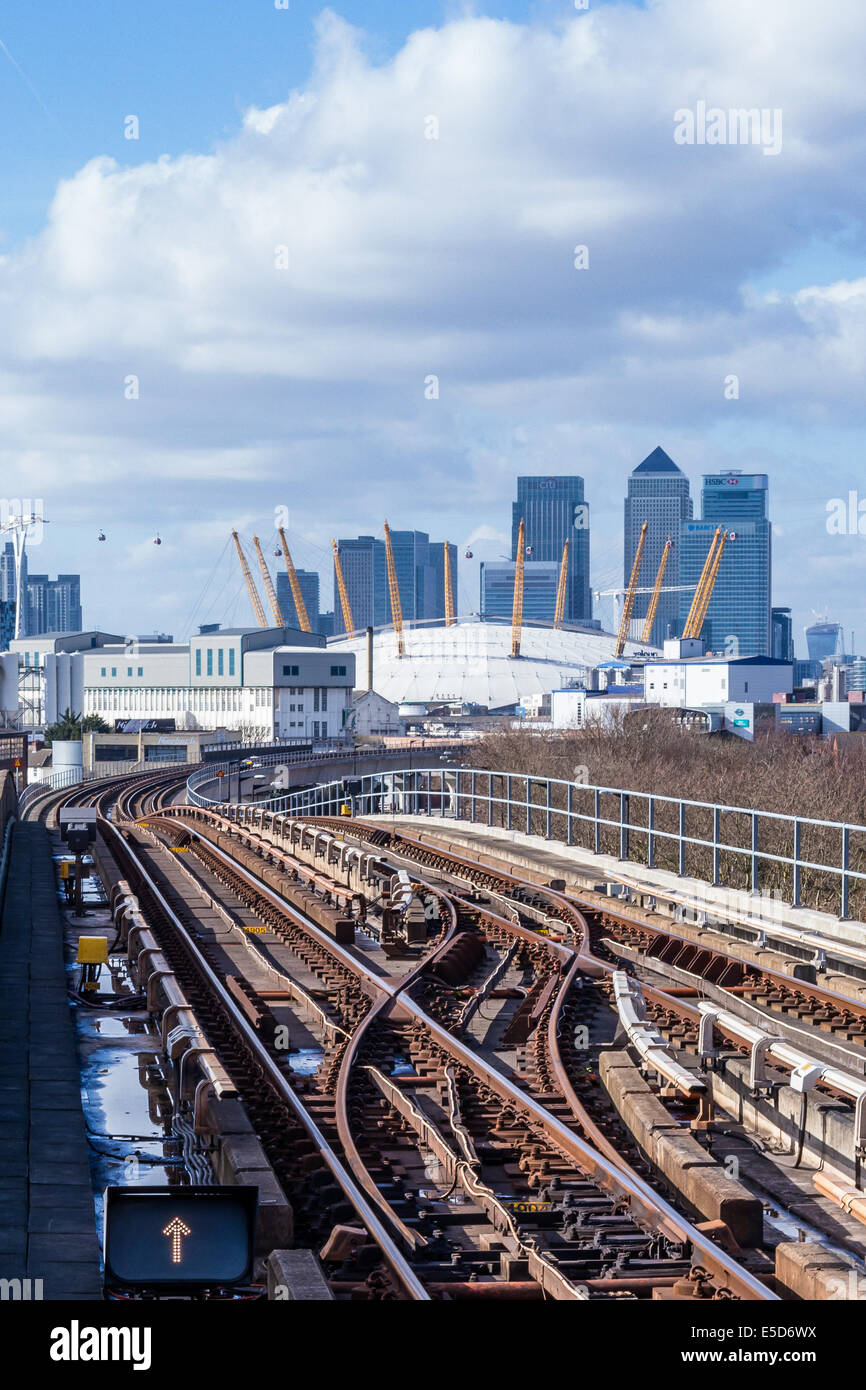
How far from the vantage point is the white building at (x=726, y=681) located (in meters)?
107

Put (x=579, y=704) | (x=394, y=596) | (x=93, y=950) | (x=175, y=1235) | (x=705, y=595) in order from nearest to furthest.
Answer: (x=175, y=1235) < (x=93, y=950) < (x=579, y=704) < (x=705, y=595) < (x=394, y=596)

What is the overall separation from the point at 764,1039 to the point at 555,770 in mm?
51418

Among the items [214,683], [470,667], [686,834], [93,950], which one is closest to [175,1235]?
[93,950]

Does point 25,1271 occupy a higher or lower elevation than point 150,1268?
lower

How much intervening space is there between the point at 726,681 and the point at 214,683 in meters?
39.0

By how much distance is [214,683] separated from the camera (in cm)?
11906

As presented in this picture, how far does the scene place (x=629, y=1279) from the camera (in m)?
6.91

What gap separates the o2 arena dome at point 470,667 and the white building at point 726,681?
183 feet

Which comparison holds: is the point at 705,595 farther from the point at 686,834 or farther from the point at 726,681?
the point at 686,834

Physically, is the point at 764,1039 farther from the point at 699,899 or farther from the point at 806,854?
the point at 806,854

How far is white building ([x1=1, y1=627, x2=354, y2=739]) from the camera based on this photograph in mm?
115562

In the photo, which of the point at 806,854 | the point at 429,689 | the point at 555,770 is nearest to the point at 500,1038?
the point at 806,854

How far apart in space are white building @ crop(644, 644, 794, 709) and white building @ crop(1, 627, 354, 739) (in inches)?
994

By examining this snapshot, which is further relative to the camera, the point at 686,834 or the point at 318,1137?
the point at 686,834
